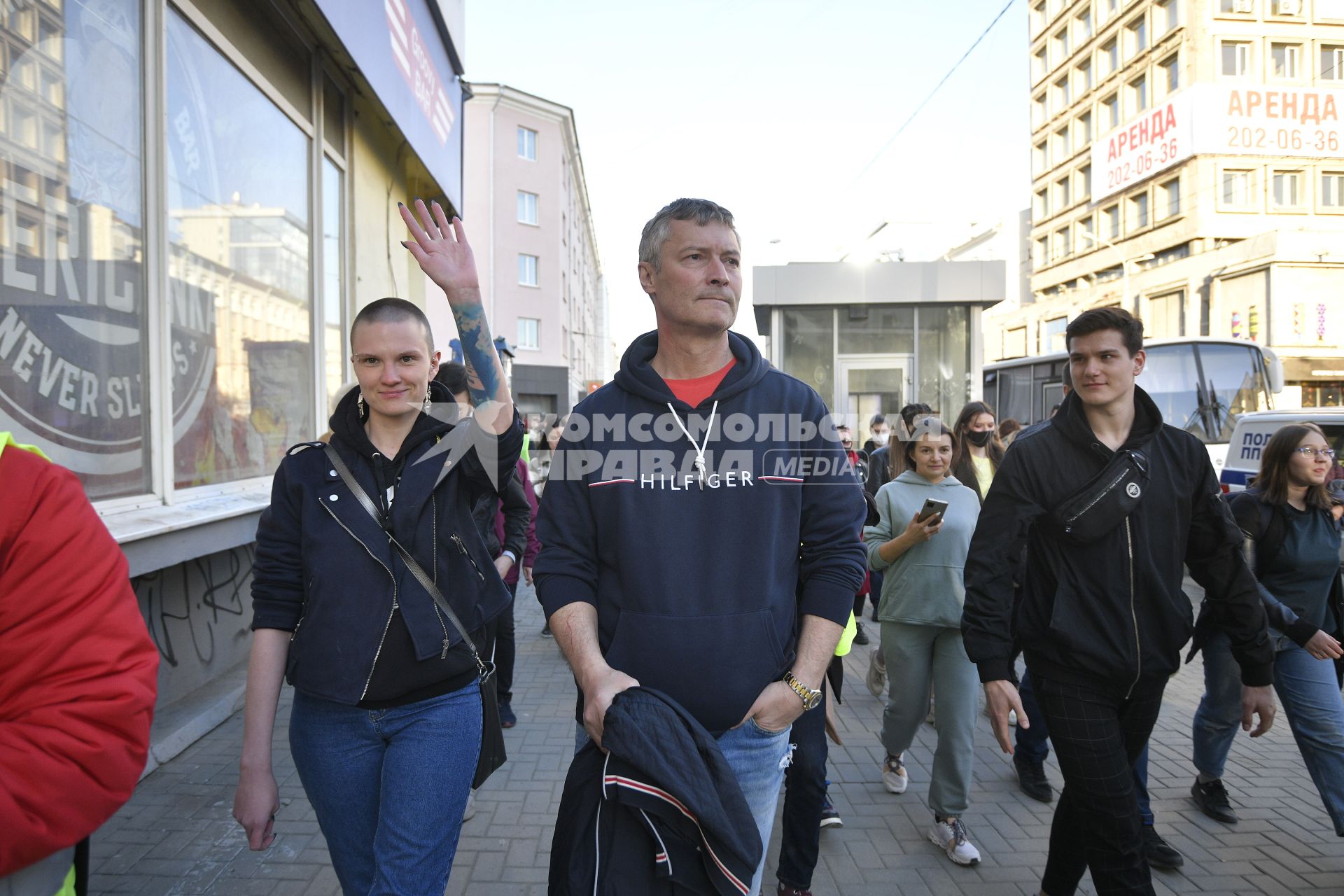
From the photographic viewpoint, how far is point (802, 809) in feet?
10.1

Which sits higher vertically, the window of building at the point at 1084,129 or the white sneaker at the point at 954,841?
the window of building at the point at 1084,129

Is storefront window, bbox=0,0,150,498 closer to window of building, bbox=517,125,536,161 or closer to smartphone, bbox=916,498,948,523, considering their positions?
smartphone, bbox=916,498,948,523

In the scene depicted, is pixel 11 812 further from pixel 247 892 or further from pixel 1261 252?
pixel 1261 252

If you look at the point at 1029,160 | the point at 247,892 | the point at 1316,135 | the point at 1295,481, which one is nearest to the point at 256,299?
the point at 247,892

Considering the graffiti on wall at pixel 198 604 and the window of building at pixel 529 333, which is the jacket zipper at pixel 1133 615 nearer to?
the graffiti on wall at pixel 198 604

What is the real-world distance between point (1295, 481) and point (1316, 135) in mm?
49592

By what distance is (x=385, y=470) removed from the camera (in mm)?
2273

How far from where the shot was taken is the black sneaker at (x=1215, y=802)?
3.83m

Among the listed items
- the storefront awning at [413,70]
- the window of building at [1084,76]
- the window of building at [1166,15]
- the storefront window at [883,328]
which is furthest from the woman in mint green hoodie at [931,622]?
the window of building at [1084,76]

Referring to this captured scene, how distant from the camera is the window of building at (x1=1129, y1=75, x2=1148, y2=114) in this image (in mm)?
44250

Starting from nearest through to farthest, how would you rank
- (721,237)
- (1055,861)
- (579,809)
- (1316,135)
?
(579,809), (721,237), (1055,861), (1316,135)

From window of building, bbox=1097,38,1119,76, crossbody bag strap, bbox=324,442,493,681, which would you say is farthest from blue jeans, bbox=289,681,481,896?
window of building, bbox=1097,38,1119,76

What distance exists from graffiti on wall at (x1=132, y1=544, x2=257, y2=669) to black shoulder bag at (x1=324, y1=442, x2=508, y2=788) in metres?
2.48

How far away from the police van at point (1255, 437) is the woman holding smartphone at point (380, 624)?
31.3 ft
